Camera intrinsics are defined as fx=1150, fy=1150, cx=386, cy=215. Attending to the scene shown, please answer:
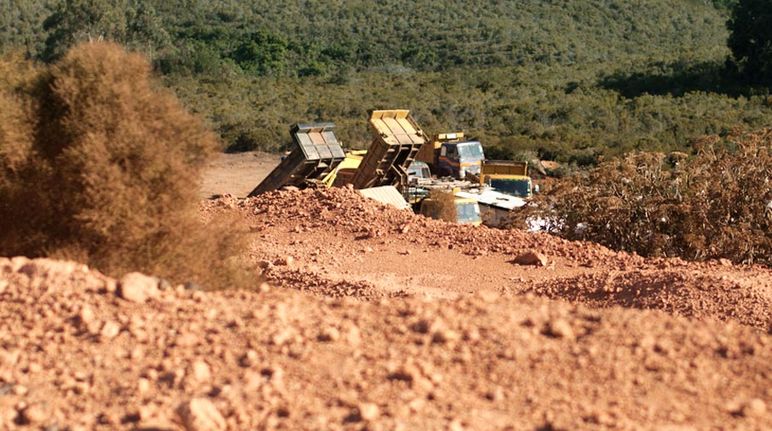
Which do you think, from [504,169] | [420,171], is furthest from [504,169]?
[420,171]

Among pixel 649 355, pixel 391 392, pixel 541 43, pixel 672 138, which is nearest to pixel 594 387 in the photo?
pixel 649 355

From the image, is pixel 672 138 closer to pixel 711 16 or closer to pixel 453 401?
pixel 453 401

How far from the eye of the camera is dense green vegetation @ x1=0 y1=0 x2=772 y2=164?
2052 inches

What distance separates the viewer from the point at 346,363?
21.5 ft

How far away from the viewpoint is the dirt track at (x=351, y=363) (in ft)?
19.1

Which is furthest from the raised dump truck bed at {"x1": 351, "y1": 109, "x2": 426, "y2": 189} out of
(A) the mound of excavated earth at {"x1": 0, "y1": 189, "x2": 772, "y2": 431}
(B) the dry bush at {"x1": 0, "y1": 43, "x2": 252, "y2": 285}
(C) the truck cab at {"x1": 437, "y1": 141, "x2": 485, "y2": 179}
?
(A) the mound of excavated earth at {"x1": 0, "y1": 189, "x2": 772, "y2": 431}

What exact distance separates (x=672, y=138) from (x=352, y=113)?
18.8m

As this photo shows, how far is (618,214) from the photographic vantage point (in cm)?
1775

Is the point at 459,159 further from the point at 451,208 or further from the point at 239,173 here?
the point at 451,208

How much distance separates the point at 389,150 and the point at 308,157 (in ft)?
7.76

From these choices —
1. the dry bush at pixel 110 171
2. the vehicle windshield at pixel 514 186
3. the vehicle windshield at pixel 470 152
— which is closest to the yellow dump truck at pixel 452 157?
the vehicle windshield at pixel 470 152

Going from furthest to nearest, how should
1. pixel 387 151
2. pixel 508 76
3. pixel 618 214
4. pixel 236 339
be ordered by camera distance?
pixel 508 76 → pixel 387 151 → pixel 618 214 → pixel 236 339

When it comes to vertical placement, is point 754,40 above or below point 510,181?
above

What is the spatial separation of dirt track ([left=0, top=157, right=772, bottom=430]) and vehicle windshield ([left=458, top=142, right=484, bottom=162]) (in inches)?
1075
